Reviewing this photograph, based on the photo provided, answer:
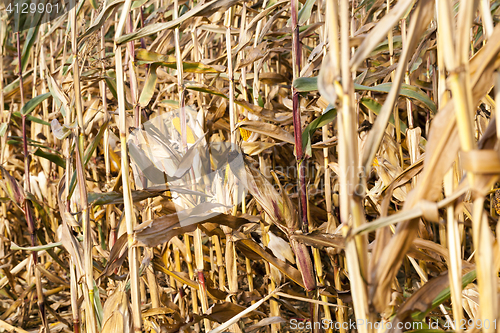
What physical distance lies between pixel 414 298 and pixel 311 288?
0.30m

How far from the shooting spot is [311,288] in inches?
29.4

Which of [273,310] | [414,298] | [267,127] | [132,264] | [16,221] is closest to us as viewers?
[414,298]

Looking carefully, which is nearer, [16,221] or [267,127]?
[267,127]

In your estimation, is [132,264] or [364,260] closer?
[364,260]

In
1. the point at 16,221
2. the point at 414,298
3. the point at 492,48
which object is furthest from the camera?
the point at 16,221

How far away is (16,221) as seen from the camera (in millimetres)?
1716

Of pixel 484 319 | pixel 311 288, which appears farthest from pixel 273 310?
pixel 484 319

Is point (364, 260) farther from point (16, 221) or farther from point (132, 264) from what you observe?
point (16, 221)

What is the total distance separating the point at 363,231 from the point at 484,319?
0.14m

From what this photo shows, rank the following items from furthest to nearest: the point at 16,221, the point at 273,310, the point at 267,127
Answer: the point at 16,221 → the point at 273,310 → the point at 267,127

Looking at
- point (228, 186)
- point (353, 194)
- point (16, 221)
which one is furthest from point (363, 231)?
point (16, 221)

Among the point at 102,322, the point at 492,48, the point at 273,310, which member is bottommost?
the point at 273,310

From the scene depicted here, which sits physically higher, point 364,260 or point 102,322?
point 364,260

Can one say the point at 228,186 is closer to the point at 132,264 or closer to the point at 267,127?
the point at 267,127
